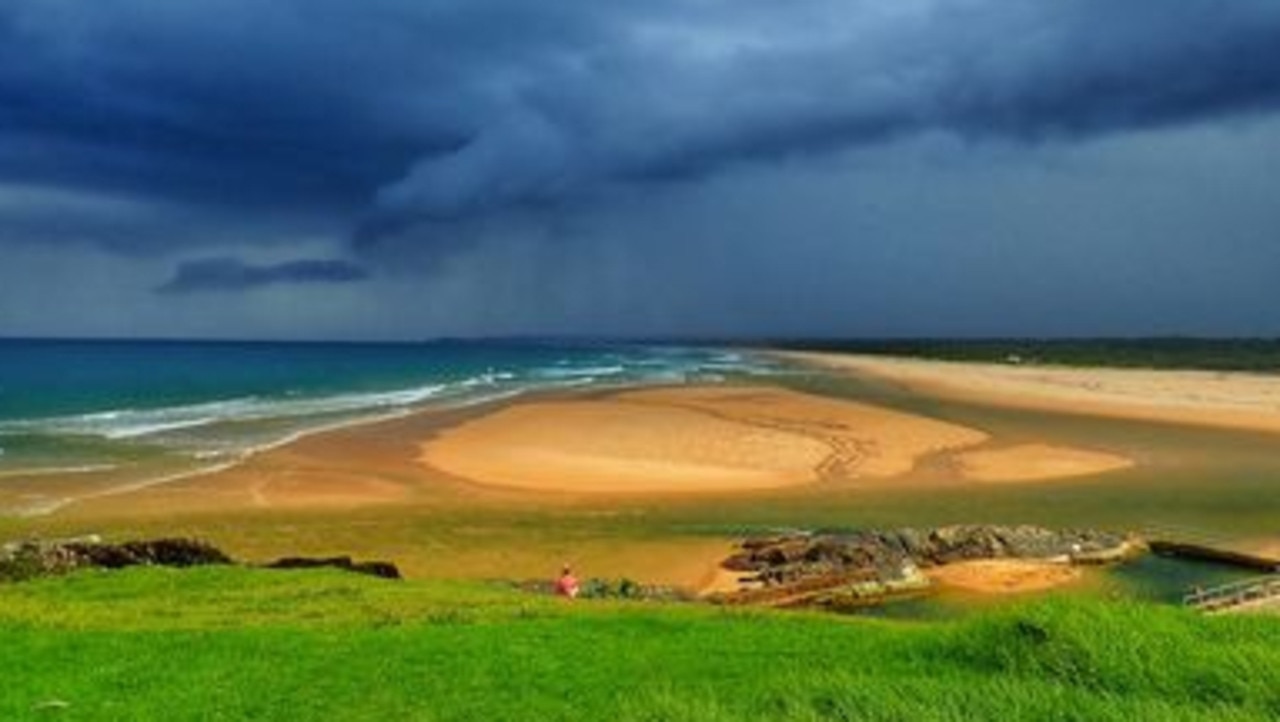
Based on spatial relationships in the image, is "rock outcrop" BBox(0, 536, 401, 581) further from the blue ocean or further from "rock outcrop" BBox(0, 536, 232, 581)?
the blue ocean

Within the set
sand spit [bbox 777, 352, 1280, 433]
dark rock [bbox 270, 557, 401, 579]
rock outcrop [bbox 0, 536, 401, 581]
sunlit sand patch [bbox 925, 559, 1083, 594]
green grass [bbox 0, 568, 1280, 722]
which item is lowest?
sunlit sand patch [bbox 925, 559, 1083, 594]

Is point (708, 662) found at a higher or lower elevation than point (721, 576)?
higher

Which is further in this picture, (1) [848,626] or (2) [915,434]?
(2) [915,434]

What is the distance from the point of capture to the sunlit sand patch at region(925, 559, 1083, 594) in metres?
35.3

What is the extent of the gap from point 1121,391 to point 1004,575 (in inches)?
3555

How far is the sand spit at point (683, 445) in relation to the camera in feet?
184

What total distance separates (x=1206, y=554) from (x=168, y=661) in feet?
103

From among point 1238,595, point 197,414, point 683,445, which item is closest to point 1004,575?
point 1238,595

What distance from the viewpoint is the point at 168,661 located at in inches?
681

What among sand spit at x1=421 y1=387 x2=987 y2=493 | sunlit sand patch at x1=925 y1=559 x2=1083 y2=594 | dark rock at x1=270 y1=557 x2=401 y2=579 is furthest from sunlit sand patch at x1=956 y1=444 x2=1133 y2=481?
dark rock at x1=270 y1=557 x2=401 y2=579

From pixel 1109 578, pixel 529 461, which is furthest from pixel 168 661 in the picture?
pixel 529 461

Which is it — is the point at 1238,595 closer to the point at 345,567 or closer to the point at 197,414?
the point at 345,567

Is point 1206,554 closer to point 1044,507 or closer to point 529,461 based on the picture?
point 1044,507

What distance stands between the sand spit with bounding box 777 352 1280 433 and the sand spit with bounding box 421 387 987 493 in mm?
17960
